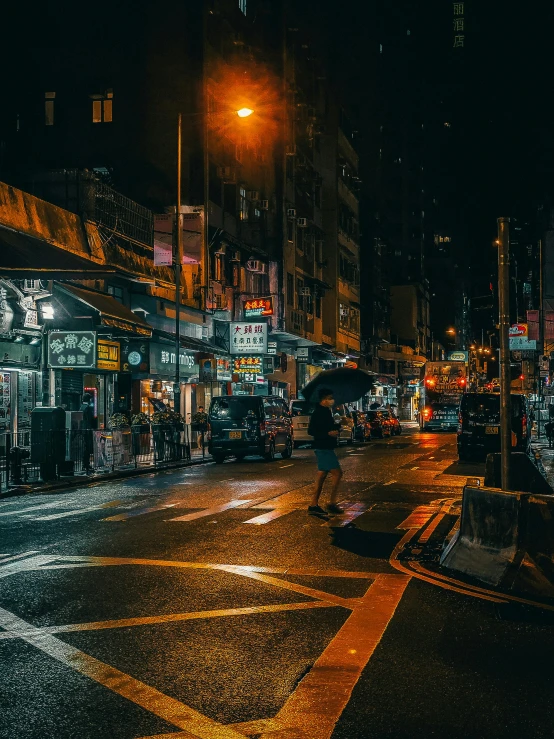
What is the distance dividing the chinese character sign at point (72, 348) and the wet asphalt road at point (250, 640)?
14.0 m

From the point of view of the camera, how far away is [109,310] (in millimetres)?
30047

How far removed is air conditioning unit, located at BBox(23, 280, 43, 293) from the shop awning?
3.53 ft

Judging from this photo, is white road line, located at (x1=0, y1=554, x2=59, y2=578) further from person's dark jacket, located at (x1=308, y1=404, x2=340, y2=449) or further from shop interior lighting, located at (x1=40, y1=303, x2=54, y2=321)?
shop interior lighting, located at (x1=40, y1=303, x2=54, y2=321)

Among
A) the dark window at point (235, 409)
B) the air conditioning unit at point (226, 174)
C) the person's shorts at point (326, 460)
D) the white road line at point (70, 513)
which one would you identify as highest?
the air conditioning unit at point (226, 174)

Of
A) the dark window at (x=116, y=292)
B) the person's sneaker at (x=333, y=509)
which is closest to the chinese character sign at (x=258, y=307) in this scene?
the dark window at (x=116, y=292)

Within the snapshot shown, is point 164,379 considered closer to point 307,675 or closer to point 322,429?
point 322,429

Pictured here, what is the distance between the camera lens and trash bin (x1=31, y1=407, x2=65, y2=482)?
21031 millimetres

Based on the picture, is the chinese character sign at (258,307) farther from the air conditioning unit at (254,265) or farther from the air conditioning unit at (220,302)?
the air conditioning unit at (220,302)

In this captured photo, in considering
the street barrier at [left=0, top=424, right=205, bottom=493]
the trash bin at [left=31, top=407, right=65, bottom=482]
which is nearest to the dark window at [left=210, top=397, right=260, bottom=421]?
the street barrier at [left=0, top=424, right=205, bottom=493]

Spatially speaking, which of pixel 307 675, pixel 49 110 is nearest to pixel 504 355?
pixel 307 675

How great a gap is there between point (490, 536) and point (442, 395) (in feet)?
176

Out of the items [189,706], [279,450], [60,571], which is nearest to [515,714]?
[189,706]

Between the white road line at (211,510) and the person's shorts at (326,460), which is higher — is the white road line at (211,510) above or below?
below

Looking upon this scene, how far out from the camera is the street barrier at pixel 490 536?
29.1ft
